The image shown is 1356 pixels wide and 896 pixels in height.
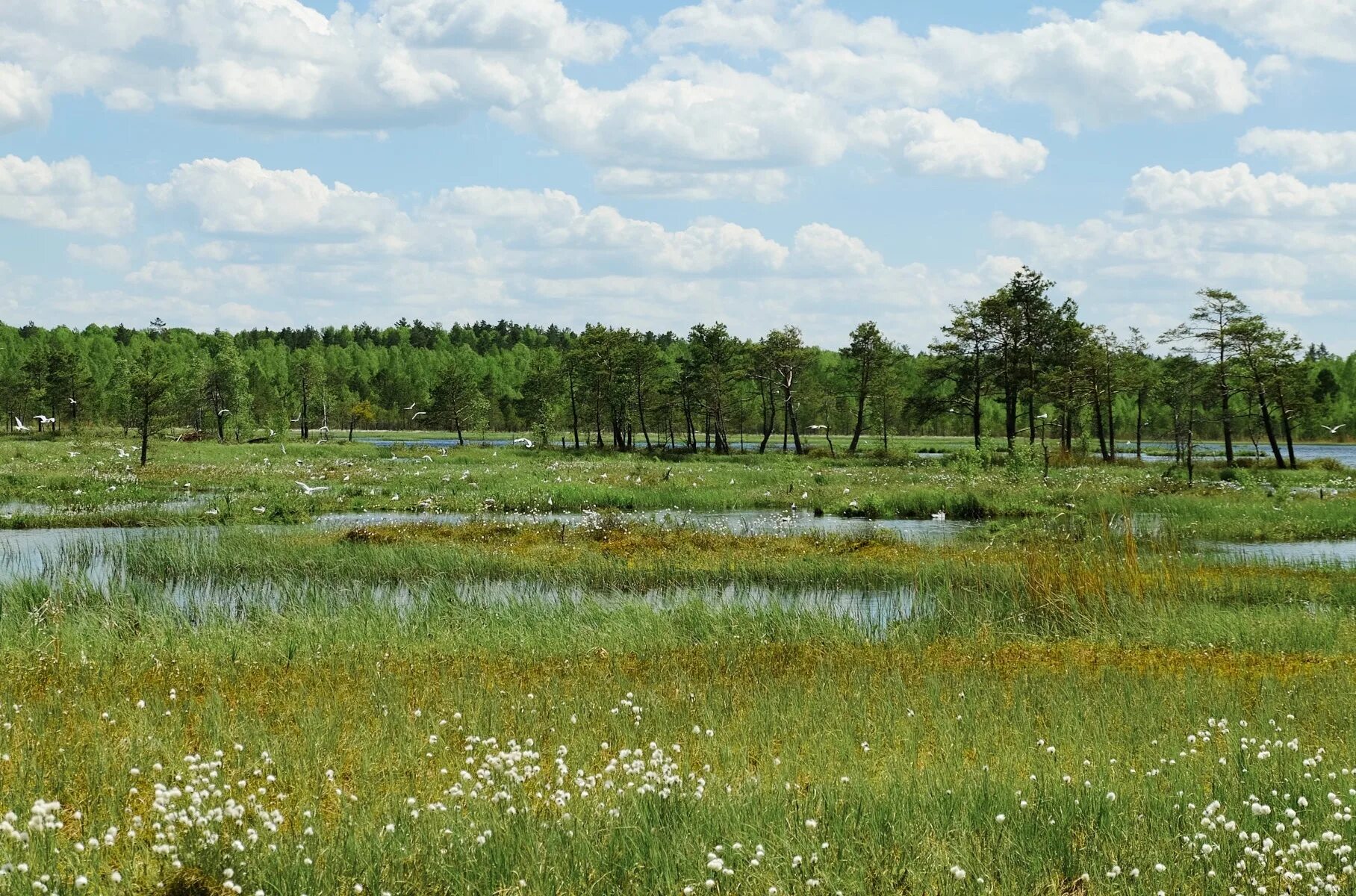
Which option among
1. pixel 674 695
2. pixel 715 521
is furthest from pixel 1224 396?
pixel 674 695

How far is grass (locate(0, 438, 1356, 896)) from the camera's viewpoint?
6934mm

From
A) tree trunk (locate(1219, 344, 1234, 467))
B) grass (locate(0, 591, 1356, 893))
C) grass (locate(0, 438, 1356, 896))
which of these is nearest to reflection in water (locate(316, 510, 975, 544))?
grass (locate(0, 438, 1356, 896))

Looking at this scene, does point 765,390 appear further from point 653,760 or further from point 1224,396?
point 653,760

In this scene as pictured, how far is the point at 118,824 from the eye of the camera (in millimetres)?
7867

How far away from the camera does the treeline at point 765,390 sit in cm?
6962

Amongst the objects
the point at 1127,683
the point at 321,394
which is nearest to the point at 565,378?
the point at 321,394

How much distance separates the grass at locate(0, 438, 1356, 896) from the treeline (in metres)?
37.4

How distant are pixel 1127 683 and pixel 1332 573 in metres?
14.4

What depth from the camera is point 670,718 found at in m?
11.1

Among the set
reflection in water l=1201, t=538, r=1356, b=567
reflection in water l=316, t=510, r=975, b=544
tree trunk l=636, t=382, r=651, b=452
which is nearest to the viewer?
reflection in water l=1201, t=538, r=1356, b=567

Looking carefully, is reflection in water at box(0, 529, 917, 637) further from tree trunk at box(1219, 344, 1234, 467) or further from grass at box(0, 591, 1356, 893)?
tree trunk at box(1219, 344, 1234, 467)

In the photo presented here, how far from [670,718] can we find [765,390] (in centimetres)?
9291

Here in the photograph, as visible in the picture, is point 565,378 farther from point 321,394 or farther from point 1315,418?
point 1315,418

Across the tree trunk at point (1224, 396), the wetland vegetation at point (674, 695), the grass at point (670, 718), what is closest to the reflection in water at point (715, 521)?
the wetland vegetation at point (674, 695)
